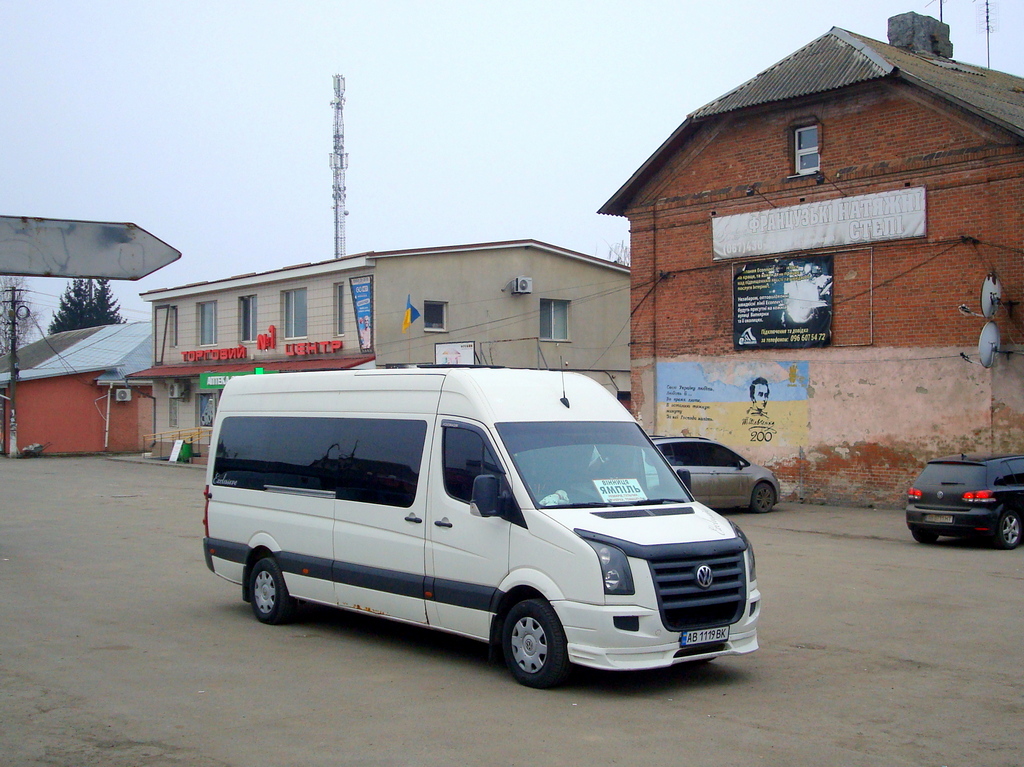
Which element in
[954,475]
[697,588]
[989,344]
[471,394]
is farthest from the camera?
[989,344]

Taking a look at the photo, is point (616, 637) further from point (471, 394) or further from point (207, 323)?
point (207, 323)

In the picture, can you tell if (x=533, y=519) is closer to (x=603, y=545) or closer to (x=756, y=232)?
(x=603, y=545)

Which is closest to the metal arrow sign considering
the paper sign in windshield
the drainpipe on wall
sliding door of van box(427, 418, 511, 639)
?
sliding door of van box(427, 418, 511, 639)

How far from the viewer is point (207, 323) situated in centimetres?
4128

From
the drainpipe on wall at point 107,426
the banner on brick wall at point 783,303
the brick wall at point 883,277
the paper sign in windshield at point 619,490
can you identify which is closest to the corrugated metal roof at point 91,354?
the drainpipe on wall at point 107,426

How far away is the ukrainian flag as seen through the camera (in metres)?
33.0

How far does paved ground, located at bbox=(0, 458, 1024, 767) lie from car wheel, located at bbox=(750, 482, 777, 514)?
797 cm

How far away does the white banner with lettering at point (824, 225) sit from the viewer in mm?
21819

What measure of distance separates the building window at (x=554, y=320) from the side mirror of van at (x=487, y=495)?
2844 cm

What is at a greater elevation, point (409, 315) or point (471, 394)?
point (409, 315)

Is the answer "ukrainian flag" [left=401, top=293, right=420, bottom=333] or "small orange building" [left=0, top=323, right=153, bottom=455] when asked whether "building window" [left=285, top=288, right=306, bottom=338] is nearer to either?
"ukrainian flag" [left=401, top=293, right=420, bottom=333]

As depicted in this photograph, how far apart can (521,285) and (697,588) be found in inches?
1097

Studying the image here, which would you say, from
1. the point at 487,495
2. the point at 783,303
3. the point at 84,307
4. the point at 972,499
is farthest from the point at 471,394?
the point at 84,307

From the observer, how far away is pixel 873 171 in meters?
22.3
